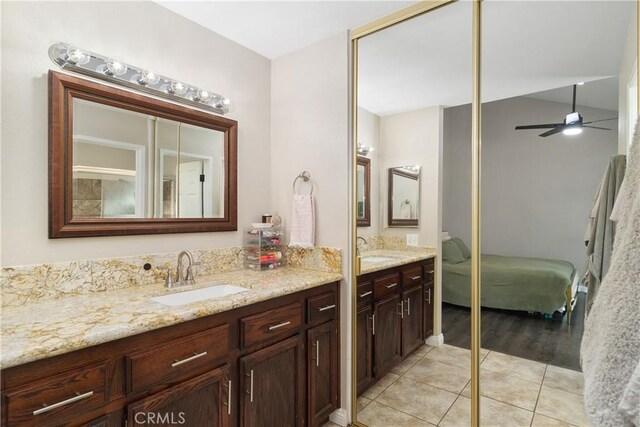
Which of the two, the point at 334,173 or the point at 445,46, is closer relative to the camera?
the point at 445,46

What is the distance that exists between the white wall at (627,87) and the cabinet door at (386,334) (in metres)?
1.36

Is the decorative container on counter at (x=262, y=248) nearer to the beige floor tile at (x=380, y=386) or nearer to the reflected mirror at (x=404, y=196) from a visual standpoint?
the reflected mirror at (x=404, y=196)

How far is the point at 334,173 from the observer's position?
2121mm

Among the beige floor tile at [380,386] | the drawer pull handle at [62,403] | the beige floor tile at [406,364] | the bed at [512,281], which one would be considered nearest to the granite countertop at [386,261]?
the bed at [512,281]

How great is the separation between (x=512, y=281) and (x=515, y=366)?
0.43 metres

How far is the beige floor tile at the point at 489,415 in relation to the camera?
163 cm

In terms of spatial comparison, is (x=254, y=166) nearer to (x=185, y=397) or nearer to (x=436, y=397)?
(x=185, y=397)

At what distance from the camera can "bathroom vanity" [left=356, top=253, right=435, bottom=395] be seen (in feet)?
6.64

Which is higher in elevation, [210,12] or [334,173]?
[210,12]

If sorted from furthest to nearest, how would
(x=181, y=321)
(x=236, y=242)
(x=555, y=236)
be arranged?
(x=236, y=242) → (x=555, y=236) → (x=181, y=321)

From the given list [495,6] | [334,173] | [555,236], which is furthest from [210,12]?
[555,236]

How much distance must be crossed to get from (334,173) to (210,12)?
119cm

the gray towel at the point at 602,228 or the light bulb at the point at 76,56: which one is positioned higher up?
the light bulb at the point at 76,56

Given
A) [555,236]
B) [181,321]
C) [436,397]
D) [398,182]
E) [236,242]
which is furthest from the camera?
[236,242]
